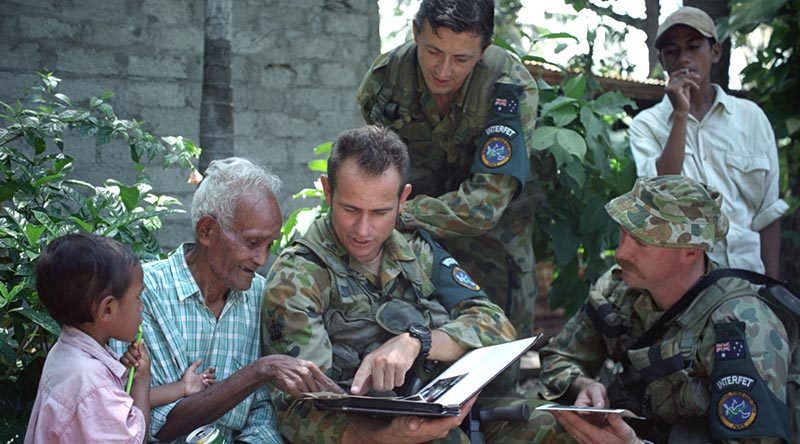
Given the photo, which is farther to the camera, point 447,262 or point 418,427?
point 447,262

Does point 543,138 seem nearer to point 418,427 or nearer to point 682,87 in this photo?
point 682,87

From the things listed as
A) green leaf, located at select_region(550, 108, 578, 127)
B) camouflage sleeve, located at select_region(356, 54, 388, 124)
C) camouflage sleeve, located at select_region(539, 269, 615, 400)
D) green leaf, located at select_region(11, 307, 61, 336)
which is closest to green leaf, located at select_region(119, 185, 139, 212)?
green leaf, located at select_region(11, 307, 61, 336)

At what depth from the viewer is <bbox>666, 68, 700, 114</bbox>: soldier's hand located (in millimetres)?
4434

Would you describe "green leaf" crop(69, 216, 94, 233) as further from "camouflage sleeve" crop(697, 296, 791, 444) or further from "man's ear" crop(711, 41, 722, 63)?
"man's ear" crop(711, 41, 722, 63)

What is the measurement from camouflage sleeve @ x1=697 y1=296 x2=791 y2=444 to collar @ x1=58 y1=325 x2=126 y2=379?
1941 millimetres

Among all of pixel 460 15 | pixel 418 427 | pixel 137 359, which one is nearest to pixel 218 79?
pixel 460 15

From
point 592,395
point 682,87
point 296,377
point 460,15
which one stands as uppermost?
point 460,15

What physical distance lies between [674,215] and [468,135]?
99 cm

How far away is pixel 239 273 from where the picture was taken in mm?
3336

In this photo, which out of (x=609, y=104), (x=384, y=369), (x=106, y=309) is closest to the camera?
(x=106, y=309)

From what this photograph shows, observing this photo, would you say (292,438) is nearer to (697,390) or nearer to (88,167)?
(697,390)

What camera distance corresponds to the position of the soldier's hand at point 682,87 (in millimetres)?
4434

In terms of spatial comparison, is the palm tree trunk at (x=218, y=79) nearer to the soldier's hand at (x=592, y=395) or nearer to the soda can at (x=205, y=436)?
the soldier's hand at (x=592, y=395)

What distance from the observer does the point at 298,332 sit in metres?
3.15
